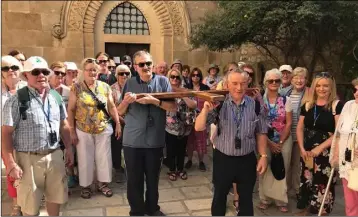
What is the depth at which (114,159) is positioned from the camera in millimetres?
5391

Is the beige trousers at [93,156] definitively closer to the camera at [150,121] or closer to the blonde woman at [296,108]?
the camera at [150,121]

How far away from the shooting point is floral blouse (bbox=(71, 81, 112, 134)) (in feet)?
14.0

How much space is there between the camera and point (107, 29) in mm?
10883

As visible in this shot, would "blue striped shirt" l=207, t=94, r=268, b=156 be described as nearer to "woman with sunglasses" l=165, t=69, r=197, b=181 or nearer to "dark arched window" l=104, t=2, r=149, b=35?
"woman with sunglasses" l=165, t=69, r=197, b=181

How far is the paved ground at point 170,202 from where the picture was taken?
4086 millimetres

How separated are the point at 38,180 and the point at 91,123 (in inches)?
55.0

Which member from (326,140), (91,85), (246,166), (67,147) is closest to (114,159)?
(91,85)

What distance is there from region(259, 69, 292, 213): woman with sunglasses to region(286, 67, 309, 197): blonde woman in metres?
0.21

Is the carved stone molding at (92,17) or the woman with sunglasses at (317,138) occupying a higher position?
the carved stone molding at (92,17)

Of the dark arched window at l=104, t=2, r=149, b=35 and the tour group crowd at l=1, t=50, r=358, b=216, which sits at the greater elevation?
the dark arched window at l=104, t=2, r=149, b=35

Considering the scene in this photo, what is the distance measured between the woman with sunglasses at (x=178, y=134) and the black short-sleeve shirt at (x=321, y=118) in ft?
5.92

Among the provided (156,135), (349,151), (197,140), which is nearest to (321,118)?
(349,151)

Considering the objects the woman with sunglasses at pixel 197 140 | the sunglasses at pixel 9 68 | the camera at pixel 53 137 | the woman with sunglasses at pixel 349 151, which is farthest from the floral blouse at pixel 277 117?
the sunglasses at pixel 9 68

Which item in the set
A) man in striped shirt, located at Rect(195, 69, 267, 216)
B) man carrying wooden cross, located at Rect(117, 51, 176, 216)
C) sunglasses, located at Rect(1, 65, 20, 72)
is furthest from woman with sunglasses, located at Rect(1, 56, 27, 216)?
man in striped shirt, located at Rect(195, 69, 267, 216)
